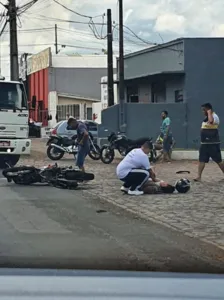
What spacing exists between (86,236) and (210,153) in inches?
289

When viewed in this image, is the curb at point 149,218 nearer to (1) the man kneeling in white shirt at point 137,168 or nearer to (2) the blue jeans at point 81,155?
(1) the man kneeling in white shirt at point 137,168

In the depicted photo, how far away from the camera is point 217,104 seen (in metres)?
27.1

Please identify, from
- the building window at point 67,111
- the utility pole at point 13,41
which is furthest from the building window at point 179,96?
the building window at point 67,111

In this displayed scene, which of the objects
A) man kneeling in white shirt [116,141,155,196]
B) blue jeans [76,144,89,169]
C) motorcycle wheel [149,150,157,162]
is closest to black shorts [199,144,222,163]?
man kneeling in white shirt [116,141,155,196]

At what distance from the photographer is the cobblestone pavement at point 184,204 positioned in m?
9.51

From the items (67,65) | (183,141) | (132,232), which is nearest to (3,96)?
(183,141)

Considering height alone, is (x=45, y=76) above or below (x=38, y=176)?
above

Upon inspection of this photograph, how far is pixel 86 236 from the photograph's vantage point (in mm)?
8609

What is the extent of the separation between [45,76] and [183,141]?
30.2m

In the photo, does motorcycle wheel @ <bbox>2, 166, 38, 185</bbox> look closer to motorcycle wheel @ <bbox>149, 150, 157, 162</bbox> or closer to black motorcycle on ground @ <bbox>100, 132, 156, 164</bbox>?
black motorcycle on ground @ <bbox>100, 132, 156, 164</bbox>

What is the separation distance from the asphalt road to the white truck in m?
6.41

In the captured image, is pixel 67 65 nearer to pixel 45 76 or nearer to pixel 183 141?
pixel 45 76

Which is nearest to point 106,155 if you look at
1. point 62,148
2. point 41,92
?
point 62,148

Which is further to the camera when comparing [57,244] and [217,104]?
[217,104]
